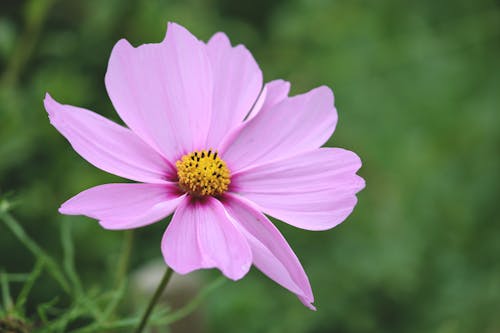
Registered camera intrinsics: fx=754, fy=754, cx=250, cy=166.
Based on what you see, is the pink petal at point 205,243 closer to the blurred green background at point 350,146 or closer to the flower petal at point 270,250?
the flower petal at point 270,250

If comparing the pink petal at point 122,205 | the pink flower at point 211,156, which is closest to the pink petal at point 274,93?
the pink flower at point 211,156

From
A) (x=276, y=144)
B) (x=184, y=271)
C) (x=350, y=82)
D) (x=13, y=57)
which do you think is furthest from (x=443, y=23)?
(x=184, y=271)

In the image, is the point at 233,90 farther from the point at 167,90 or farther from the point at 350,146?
the point at 350,146

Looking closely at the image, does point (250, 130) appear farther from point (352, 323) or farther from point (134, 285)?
point (352, 323)

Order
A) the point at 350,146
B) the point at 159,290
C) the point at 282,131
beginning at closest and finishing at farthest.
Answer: the point at 159,290 → the point at 282,131 → the point at 350,146

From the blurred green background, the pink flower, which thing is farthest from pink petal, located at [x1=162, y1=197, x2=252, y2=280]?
the blurred green background

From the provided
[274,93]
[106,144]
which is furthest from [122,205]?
[274,93]

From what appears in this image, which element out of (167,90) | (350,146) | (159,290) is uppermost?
(350,146)
